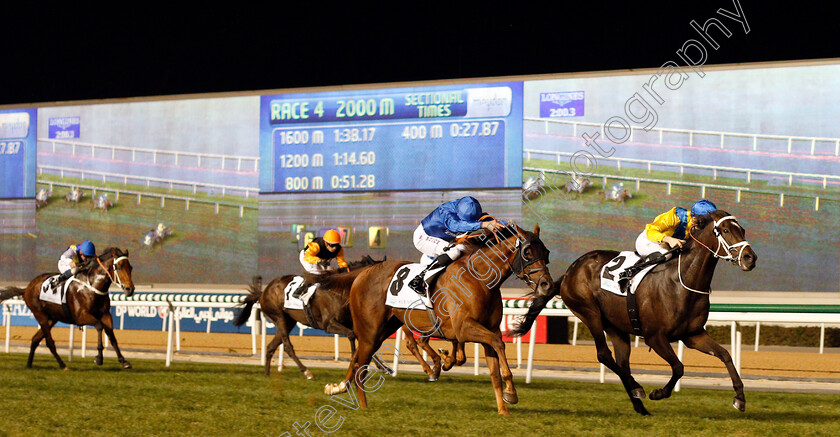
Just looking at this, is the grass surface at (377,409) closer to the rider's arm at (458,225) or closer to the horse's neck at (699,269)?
the horse's neck at (699,269)

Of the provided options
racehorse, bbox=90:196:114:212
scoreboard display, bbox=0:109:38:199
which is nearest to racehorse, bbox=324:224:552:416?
racehorse, bbox=90:196:114:212

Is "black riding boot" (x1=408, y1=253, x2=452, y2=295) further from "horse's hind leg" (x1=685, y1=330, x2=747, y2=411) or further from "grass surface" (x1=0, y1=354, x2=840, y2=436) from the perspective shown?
"horse's hind leg" (x1=685, y1=330, x2=747, y2=411)

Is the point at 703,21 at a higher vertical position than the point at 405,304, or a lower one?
higher

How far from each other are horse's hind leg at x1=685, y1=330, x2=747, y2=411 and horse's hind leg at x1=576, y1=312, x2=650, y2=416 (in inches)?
16.3

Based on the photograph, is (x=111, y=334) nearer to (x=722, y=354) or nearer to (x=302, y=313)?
(x=302, y=313)

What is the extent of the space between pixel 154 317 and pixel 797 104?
29.9ft

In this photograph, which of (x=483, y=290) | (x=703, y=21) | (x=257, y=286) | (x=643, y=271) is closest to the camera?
(x=483, y=290)

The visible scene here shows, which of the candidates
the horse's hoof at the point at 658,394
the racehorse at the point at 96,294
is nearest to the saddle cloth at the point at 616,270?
the horse's hoof at the point at 658,394

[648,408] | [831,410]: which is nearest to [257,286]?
[648,408]

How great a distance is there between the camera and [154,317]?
1325 centimetres

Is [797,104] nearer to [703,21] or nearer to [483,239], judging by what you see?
[703,21]

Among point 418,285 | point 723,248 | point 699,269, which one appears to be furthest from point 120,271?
point 723,248

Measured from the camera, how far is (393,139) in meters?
14.5

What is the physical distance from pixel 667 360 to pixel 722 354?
0.31m
